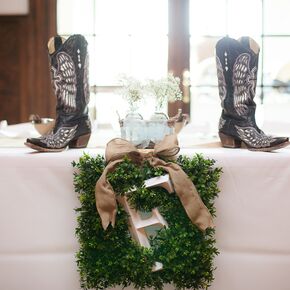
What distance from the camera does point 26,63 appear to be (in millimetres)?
4758

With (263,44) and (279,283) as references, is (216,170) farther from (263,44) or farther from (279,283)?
(263,44)

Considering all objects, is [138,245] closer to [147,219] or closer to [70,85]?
[147,219]

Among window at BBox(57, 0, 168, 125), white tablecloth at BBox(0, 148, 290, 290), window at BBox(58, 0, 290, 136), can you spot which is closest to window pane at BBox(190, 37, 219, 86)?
window at BBox(58, 0, 290, 136)

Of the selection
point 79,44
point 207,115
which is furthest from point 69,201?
point 207,115

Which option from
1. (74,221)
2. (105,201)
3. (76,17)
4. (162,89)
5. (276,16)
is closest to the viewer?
(105,201)

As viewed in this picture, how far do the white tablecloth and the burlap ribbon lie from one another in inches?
4.3

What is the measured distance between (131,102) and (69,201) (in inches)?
13.9

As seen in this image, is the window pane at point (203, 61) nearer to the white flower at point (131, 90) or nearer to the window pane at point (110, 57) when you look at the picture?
the window pane at point (110, 57)

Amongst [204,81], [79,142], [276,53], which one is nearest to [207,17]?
[204,81]

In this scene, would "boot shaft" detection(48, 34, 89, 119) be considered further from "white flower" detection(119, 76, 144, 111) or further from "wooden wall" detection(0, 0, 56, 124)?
"wooden wall" detection(0, 0, 56, 124)

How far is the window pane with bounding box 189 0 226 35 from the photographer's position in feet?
15.3

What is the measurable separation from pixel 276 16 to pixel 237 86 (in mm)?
3318

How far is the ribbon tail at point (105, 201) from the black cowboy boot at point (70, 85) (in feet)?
0.96

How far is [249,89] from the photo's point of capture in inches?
61.4
